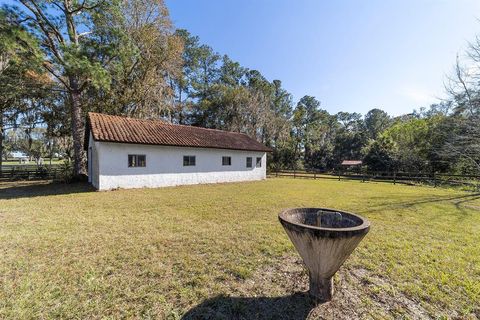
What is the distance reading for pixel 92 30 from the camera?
17031 mm

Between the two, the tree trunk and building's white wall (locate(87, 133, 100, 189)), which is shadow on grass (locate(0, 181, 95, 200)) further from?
the tree trunk

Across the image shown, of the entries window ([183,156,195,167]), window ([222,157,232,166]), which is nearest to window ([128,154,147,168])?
window ([183,156,195,167])

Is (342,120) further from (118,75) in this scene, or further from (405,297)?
(405,297)

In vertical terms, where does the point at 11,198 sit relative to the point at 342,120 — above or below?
below

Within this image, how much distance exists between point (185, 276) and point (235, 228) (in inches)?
95.9

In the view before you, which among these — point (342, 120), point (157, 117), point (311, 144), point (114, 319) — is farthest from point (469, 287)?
point (342, 120)

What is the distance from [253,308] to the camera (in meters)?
2.72

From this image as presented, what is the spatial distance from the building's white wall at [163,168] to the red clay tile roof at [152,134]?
435 mm

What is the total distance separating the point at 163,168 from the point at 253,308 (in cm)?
1189

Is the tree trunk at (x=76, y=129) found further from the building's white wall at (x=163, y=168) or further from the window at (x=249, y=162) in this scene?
the window at (x=249, y=162)

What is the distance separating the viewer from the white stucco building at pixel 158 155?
1154 centimetres

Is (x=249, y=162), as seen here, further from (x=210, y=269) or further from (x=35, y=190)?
(x=210, y=269)

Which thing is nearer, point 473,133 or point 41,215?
point 41,215

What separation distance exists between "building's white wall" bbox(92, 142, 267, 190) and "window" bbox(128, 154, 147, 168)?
0.17 m
